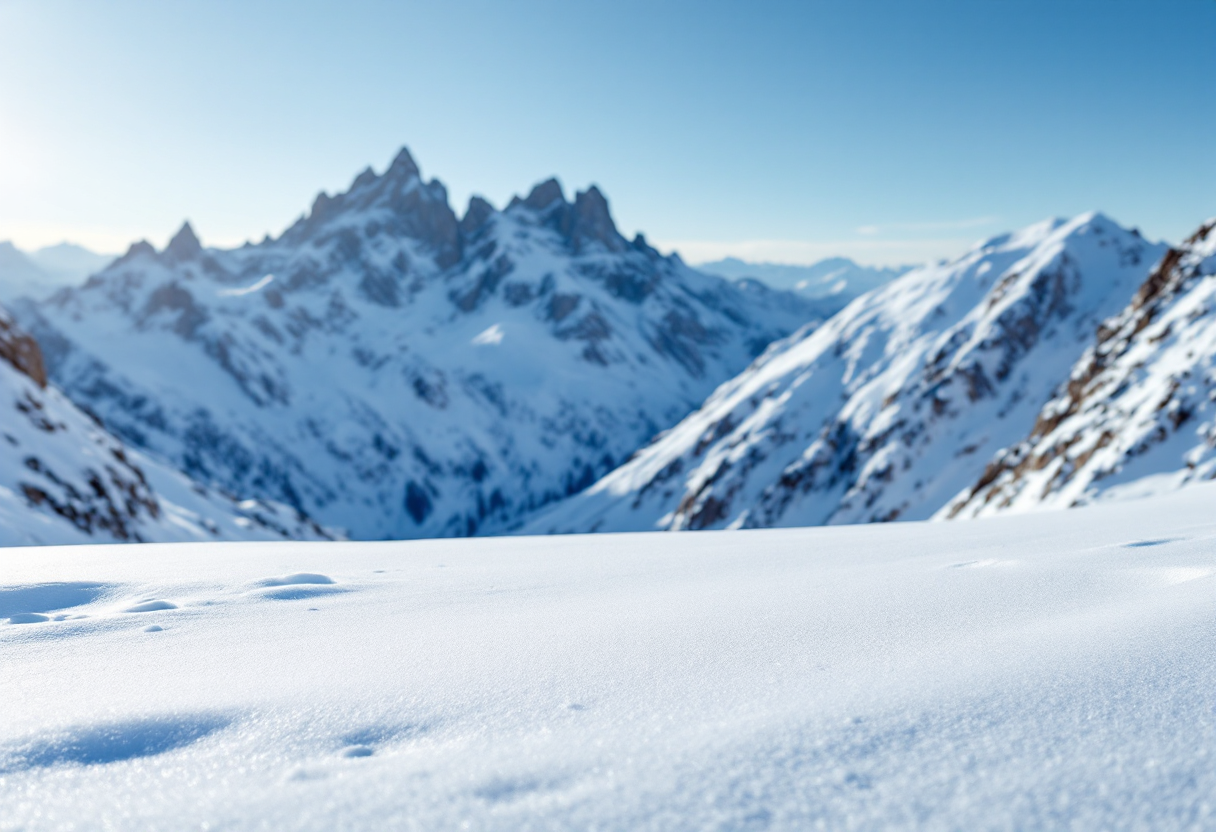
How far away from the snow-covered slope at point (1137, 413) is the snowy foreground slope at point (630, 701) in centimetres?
2892

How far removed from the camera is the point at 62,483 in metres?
24.1

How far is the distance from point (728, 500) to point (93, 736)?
95.5 meters

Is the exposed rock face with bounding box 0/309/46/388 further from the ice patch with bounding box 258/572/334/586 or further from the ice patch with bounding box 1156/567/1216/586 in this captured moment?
the ice patch with bounding box 1156/567/1216/586

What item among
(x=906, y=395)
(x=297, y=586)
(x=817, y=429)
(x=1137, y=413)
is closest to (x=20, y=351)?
(x=297, y=586)

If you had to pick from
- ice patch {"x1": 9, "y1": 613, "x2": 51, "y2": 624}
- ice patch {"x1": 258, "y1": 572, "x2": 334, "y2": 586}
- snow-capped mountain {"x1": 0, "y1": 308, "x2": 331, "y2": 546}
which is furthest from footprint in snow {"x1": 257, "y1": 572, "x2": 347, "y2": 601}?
snow-capped mountain {"x1": 0, "y1": 308, "x2": 331, "y2": 546}

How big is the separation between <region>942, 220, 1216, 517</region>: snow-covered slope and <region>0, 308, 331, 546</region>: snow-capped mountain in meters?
35.6

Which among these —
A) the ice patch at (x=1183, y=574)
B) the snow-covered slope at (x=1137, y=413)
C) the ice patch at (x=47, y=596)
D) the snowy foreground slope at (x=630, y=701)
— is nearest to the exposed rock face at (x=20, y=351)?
the ice patch at (x=47, y=596)

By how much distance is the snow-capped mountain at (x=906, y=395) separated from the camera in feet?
257

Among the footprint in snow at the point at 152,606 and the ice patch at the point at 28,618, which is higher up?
the ice patch at the point at 28,618

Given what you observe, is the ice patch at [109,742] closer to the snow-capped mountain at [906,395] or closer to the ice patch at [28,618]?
the ice patch at [28,618]

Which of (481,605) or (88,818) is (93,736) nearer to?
(88,818)

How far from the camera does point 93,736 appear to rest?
2.34 m

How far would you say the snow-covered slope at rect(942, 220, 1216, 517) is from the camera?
27828mm

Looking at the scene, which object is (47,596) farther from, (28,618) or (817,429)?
(817,429)
